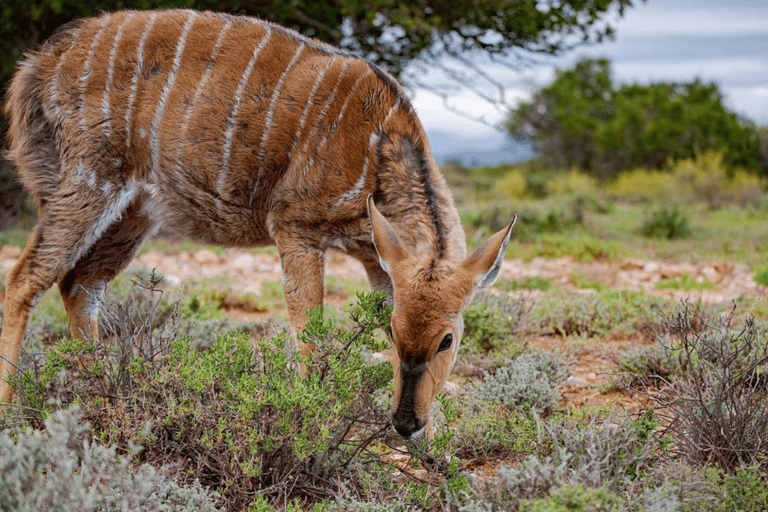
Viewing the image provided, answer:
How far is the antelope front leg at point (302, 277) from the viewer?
4.38 metres

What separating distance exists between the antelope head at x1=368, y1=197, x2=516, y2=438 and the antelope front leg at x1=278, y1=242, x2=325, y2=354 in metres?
0.74

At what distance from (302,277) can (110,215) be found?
4.19ft

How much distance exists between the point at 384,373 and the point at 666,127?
68.9 ft

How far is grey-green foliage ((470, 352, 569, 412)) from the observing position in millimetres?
4480

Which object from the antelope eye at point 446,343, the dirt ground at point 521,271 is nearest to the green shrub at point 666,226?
the dirt ground at point 521,271

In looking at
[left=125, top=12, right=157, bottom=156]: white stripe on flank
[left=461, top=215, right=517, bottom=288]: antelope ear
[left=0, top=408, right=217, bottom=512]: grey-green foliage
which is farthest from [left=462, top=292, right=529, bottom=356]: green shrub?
[left=0, top=408, right=217, bottom=512]: grey-green foliage

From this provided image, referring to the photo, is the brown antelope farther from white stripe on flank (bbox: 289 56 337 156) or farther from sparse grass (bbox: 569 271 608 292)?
sparse grass (bbox: 569 271 608 292)

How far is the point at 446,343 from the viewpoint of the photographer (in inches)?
140

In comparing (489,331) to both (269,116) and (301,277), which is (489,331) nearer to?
(301,277)

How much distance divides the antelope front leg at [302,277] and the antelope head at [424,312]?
2.44 feet

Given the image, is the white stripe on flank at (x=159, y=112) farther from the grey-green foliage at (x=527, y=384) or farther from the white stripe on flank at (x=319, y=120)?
the grey-green foliage at (x=527, y=384)

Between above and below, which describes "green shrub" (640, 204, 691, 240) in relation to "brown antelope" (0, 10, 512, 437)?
below

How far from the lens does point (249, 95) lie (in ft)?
15.3

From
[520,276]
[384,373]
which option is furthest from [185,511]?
[520,276]
